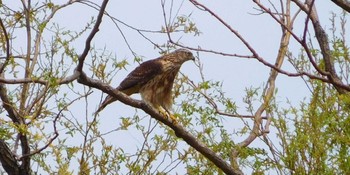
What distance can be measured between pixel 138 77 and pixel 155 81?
141mm

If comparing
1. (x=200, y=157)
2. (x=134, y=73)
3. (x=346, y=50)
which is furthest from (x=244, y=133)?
(x=346, y=50)

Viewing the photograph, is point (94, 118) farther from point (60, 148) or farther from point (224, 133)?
point (224, 133)

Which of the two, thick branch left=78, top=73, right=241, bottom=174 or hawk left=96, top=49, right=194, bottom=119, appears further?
hawk left=96, top=49, right=194, bottom=119

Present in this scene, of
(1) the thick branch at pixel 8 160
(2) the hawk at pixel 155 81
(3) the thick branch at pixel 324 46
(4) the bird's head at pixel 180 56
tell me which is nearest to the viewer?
(3) the thick branch at pixel 324 46

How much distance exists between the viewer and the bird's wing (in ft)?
18.5

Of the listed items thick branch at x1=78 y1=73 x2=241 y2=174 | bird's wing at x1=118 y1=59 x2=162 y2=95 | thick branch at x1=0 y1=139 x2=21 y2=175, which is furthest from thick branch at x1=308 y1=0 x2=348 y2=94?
bird's wing at x1=118 y1=59 x2=162 y2=95

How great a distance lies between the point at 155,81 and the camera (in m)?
5.69

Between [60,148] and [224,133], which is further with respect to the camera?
[224,133]

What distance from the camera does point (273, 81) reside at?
608cm

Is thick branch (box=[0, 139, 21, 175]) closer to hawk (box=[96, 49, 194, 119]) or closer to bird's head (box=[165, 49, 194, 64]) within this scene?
hawk (box=[96, 49, 194, 119])

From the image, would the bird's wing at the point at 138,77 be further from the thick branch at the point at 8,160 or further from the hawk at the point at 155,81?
the thick branch at the point at 8,160

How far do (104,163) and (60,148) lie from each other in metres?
0.39

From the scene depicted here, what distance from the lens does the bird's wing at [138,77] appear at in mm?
5629

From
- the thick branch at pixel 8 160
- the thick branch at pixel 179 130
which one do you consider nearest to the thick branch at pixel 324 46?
the thick branch at pixel 179 130
